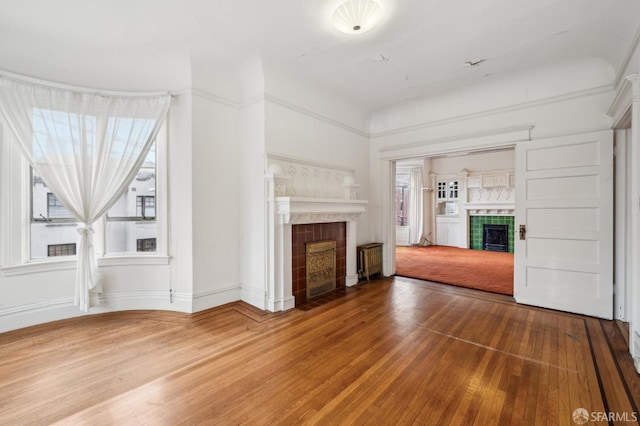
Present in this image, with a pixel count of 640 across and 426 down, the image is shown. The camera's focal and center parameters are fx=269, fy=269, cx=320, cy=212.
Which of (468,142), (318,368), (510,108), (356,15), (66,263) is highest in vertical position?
(356,15)

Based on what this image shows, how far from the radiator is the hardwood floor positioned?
4.25 ft

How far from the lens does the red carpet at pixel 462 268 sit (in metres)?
4.39

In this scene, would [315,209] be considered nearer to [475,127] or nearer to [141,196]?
[141,196]

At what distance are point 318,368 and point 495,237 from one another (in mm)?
7708

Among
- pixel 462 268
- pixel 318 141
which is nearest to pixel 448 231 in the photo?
pixel 462 268

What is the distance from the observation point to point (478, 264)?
5852 millimetres

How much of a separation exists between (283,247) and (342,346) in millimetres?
1349

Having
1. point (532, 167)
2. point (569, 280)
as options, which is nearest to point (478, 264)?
point (569, 280)

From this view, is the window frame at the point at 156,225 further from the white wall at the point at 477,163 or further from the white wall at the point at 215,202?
the white wall at the point at 477,163

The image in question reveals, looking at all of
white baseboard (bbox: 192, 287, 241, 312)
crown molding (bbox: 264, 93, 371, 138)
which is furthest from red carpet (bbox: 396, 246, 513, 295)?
white baseboard (bbox: 192, 287, 241, 312)

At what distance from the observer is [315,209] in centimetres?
354

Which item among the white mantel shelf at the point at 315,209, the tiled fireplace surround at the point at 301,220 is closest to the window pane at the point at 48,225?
the tiled fireplace surround at the point at 301,220

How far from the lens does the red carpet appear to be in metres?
4.39

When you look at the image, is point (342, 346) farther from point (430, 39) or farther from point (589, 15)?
point (589, 15)
